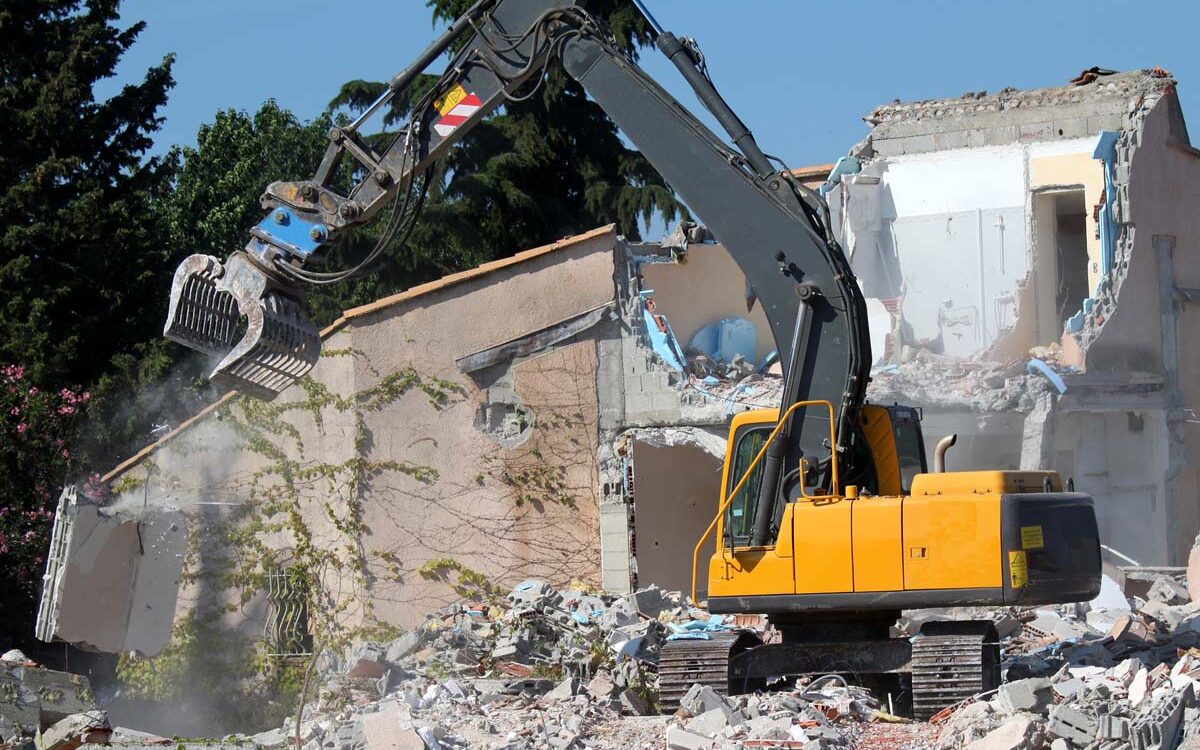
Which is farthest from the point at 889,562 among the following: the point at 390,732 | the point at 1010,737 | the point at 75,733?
the point at 75,733

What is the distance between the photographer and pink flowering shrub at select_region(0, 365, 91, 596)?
69.1 feet

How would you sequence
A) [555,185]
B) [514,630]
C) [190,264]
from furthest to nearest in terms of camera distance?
1. [555,185]
2. [514,630]
3. [190,264]

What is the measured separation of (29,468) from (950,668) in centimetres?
1542

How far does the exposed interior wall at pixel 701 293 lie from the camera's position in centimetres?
2112

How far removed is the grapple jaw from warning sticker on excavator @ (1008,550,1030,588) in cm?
572

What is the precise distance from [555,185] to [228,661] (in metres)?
15.3

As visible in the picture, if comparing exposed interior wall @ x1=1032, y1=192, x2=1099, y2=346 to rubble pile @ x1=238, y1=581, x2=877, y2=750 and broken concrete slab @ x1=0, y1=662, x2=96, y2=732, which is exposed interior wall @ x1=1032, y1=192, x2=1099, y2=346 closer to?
rubble pile @ x1=238, y1=581, x2=877, y2=750

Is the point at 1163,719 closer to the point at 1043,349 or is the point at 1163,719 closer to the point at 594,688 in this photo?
the point at 594,688

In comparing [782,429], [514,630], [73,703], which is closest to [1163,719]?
[782,429]

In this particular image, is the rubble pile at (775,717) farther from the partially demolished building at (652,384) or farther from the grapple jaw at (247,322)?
the partially demolished building at (652,384)

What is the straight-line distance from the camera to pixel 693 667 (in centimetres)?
1140

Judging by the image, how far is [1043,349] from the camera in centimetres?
1883

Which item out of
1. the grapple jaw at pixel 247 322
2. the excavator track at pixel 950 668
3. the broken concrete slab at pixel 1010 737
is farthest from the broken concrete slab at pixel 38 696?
the broken concrete slab at pixel 1010 737

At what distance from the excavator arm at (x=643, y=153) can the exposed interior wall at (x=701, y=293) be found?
859 centimetres
